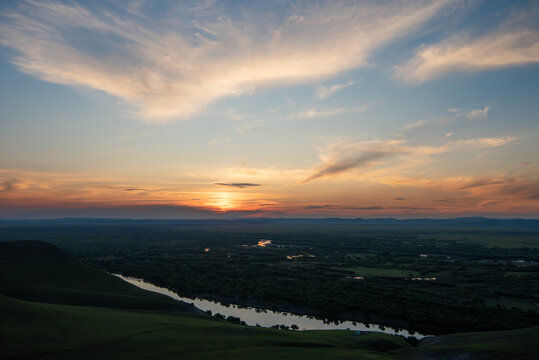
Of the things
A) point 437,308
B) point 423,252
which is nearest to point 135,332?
point 437,308

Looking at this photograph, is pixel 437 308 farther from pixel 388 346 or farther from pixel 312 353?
pixel 312 353

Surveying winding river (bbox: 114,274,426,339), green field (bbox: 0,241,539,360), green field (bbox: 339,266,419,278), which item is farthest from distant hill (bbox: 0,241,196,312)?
green field (bbox: 339,266,419,278)

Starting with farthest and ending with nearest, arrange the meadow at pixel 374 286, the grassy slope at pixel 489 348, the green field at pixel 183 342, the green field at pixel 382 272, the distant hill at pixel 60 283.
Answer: the green field at pixel 382 272 → the meadow at pixel 374 286 → the distant hill at pixel 60 283 → the grassy slope at pixel 489 348 → the green field at pixel 183 342

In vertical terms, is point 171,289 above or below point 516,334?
below

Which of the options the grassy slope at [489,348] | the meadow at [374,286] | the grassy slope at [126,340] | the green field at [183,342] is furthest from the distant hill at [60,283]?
the grassy slope at [489,348]

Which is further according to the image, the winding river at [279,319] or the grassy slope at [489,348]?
the winding river at [279,319]

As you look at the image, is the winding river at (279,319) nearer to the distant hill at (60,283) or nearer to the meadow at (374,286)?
the meadow at (374,286)
